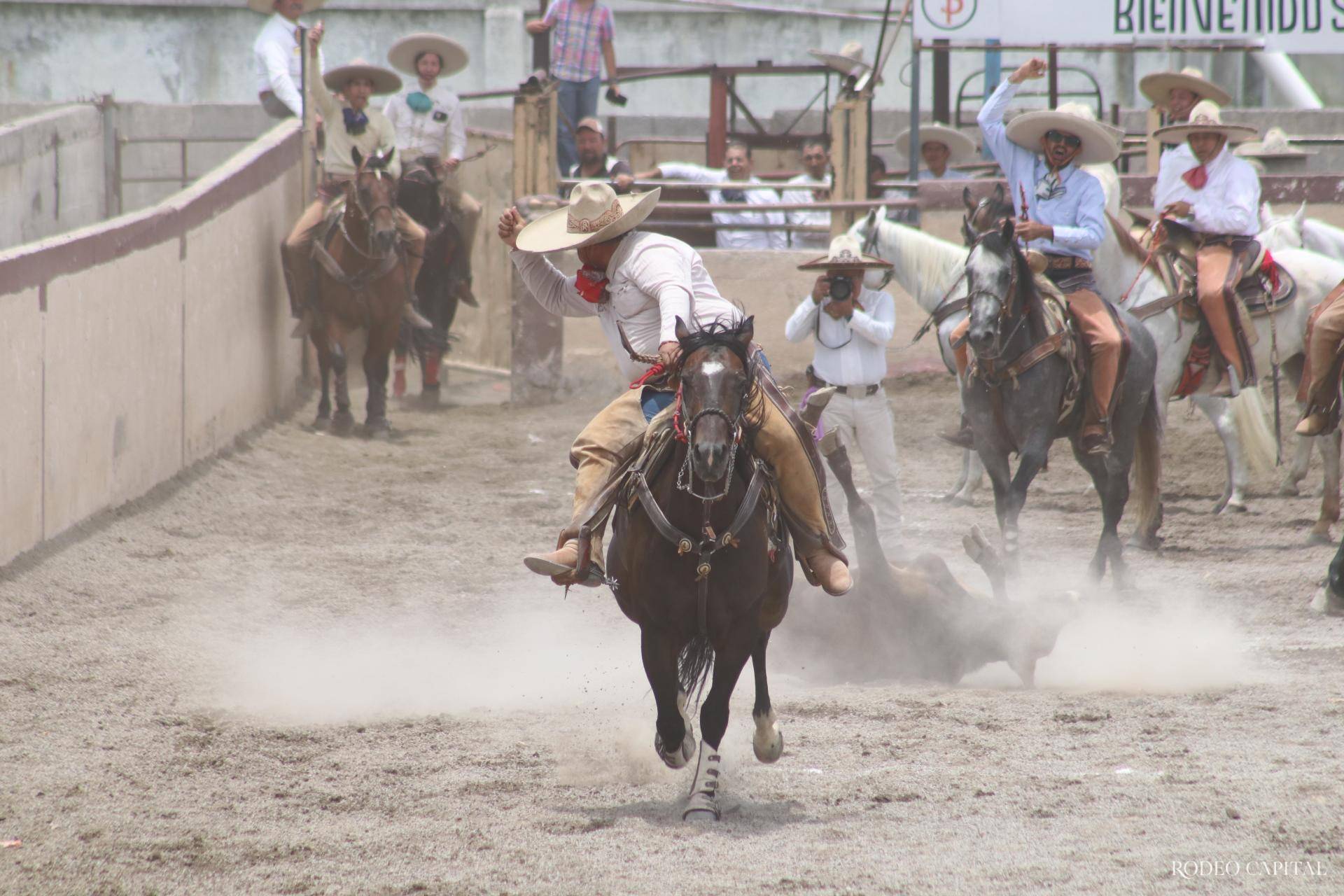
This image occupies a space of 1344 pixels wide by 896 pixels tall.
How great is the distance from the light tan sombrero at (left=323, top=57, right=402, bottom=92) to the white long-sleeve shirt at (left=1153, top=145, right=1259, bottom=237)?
7.97 metres

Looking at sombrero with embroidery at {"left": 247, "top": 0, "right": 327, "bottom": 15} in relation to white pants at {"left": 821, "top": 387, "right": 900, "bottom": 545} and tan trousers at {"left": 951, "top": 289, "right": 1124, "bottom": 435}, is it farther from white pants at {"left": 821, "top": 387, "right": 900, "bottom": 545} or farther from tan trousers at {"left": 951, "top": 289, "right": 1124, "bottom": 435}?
tan trousers at {"left": 951, "top": 289, "right": 1124, "bottom": 435}

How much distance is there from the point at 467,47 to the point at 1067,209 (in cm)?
Result: 1622

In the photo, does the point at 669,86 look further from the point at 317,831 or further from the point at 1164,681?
the point at 317,831

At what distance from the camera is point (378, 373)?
557 inches

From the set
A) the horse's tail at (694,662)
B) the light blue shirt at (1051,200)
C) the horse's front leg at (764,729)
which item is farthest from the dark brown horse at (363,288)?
the horse's front leg at (764,729)

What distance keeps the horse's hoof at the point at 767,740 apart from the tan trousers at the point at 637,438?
0.71 meters

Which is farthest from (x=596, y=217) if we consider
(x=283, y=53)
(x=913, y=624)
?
(x=283, y=53)

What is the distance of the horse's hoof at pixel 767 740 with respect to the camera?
5.44 m

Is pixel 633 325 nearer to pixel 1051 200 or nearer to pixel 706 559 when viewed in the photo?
pixel 706 559

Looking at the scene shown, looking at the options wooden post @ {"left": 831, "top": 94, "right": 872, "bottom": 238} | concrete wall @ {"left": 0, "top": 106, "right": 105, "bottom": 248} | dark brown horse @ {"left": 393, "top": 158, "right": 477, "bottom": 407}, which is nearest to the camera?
concrete wall @ {"left": 0, "top": 106, "right": 105, "bottom": 248}

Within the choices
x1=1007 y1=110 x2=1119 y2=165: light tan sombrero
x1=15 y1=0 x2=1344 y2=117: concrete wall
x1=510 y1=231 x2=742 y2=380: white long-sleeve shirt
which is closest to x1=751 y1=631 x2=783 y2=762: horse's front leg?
x1=510 y1=231 x2=742 y2=380: white long-sleeve shirt

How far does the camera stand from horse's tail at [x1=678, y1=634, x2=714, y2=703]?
5355 mm

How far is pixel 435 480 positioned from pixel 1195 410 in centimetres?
727
